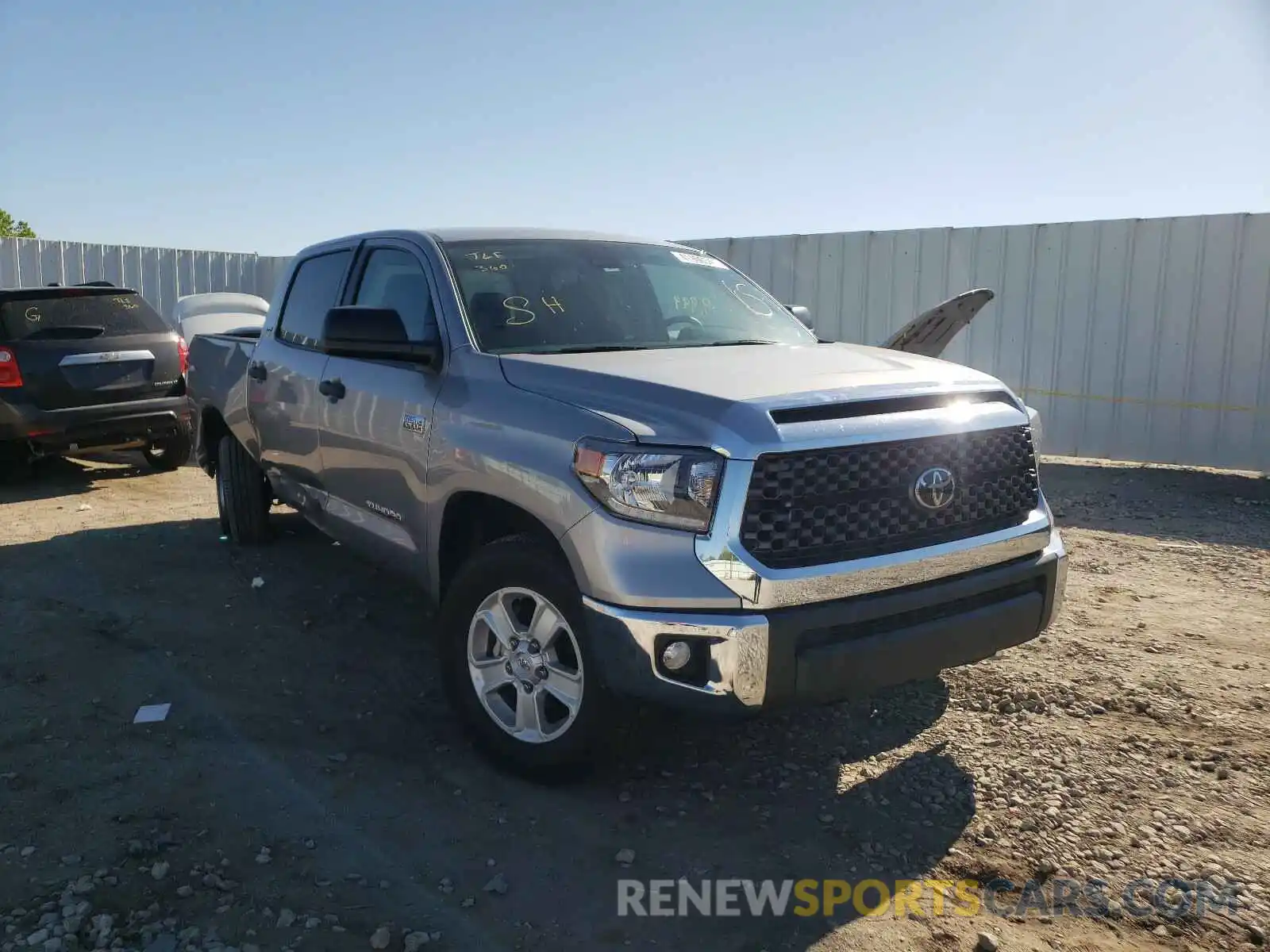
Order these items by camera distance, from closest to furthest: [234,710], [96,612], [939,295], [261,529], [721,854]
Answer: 1. [721,854]
2. [234,710]
3. [96,612]
4. [261,529]
5. [939,295]

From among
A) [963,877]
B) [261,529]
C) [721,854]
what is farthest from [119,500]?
[963,877]

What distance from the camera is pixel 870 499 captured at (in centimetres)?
296

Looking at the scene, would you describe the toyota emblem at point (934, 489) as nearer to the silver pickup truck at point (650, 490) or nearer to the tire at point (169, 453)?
the silver pickup truck at point (650, 490)

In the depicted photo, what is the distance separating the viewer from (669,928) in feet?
8.59

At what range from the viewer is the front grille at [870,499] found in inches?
110

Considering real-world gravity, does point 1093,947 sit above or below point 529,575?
below

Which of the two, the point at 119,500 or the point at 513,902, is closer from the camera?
the point at 513,902

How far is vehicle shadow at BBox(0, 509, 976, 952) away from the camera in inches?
112

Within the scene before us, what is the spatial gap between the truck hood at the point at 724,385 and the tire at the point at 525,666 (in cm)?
54

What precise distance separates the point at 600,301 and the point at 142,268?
13.4 meters

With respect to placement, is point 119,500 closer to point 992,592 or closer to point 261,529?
point 261,529

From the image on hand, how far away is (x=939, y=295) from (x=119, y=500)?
336 inches

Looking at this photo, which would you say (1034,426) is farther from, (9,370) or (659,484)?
(9,370)

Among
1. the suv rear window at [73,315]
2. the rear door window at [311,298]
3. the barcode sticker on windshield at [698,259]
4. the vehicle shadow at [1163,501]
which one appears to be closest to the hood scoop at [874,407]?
the barcode sticker on windshield at [698,259]
